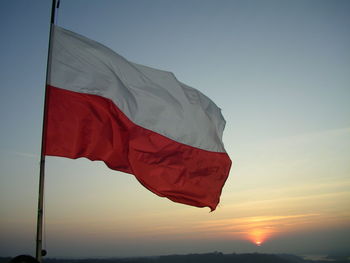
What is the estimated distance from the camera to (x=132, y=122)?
26.8 feet

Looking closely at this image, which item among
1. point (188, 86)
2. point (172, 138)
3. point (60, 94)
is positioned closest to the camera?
point (60, 94)

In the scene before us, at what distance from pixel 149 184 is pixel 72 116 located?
239cm

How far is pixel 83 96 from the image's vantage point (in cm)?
776

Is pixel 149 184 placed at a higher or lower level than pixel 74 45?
lower

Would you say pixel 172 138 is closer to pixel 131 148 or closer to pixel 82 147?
pixel 131 148

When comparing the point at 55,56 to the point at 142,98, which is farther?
the point at 142,98

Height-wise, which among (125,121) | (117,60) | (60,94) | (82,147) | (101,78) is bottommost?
(82,147)

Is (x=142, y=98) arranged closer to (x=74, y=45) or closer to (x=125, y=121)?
(x=125, y=121)

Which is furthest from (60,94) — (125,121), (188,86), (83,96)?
(188,86)

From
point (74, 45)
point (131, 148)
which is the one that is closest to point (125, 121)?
point (131, 148)

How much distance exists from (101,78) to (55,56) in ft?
3.72

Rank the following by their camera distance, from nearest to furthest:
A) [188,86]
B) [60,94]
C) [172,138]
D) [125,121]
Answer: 1. [60,94]
2. [125,121]
3. [172,138]
4. [188,86]

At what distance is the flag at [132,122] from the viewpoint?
24.7 feet

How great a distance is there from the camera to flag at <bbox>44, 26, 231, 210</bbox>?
752 cm
